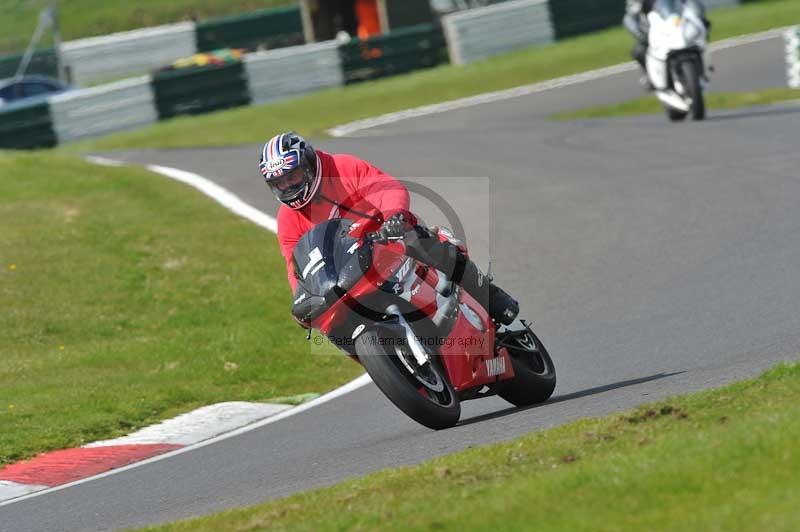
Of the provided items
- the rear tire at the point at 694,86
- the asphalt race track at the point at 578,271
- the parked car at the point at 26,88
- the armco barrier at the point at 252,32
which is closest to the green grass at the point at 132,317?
the asphalt race track at the point at 578,271

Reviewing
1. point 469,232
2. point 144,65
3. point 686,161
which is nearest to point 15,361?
point 469,232

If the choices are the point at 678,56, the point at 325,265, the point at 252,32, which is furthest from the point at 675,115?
the point at 252,32

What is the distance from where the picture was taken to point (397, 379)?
7.17 m

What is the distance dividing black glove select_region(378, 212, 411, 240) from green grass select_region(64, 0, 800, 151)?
56.2 ft

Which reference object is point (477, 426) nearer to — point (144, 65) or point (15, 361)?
point (15, 361)

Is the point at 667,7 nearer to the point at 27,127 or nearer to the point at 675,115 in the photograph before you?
the point at 675,115

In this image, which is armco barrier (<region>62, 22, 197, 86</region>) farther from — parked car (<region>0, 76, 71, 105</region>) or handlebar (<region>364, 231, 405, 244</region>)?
handlebar (<region>364, 231, 405, 244</region>)

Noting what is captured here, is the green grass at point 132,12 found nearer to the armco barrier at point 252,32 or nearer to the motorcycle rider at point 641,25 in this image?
the armco barrier at point 252,32

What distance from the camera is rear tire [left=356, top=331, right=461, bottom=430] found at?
23.6 ft

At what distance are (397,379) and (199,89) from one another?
23.1 m

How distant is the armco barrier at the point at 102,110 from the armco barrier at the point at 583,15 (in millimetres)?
10259

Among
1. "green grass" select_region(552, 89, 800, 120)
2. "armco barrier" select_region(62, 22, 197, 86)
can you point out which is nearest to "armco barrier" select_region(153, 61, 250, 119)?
"armco barrier" select_region(62, 22, 197, 86)

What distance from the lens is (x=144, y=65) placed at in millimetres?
37188

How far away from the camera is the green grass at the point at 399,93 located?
26.7 meters
